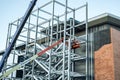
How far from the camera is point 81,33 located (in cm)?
2292

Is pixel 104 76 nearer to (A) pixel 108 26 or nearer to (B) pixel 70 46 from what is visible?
(B) pixel 70 46

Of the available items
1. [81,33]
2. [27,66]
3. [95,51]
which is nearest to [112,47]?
[95,51]

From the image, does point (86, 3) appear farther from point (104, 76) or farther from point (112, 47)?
point (104, 76)

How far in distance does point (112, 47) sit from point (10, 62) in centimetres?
1453

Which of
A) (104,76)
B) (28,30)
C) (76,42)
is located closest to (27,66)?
(28,30)

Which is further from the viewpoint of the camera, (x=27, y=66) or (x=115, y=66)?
(x=27, y=66)

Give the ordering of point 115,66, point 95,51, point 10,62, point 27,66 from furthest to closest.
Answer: point 10,62 → point 27,66 → point 95,51 → point 115,66

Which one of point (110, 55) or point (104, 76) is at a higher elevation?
point (110, 55)

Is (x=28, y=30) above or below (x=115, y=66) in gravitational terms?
above

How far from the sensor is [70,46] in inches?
736

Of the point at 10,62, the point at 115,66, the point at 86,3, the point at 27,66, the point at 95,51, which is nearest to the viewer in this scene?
the point at 115,66

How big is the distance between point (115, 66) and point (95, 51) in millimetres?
2472

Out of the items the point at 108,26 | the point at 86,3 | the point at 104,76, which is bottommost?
the point at 104,76

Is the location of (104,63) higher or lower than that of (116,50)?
lower
